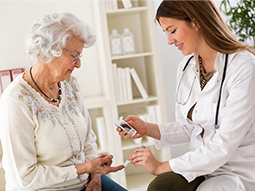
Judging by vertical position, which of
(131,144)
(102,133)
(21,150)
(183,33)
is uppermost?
(183,33)

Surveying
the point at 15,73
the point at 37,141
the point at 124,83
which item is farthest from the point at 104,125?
the point at 37,141

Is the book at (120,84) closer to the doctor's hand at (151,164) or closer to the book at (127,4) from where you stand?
the book at (127,4)

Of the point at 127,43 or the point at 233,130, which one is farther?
the point at 127,43

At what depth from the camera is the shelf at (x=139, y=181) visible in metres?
2.73

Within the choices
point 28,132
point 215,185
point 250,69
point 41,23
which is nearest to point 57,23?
point 41,23

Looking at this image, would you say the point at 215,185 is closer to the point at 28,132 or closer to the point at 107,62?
the point at 28,132

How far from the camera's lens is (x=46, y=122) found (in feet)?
5.20

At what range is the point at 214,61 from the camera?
1618 mm

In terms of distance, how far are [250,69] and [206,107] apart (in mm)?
290

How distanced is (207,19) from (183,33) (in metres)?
0.13

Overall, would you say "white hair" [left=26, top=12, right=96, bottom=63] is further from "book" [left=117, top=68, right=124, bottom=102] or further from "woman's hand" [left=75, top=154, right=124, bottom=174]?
"book" [left=117, top=68, right=124, bottom=102]

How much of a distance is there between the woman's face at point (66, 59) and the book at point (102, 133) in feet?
3.32

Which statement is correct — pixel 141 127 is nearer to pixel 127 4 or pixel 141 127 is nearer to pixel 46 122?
pixel 46 122

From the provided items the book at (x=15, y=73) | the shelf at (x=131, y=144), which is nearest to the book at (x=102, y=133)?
the shelf at (x=131, y=144)
